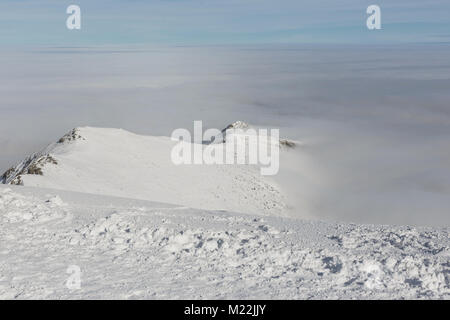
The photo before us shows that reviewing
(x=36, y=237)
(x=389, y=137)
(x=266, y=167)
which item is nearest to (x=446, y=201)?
(x=266, y=167)

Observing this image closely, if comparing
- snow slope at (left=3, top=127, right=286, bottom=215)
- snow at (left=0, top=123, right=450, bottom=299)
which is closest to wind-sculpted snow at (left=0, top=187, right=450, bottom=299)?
snow at (left=0, top=123, right=450, bottom=299)

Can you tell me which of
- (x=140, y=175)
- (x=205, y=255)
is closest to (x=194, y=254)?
(x=205, y=255)

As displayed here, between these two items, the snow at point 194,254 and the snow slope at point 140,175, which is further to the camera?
the snow slope at point 140,175

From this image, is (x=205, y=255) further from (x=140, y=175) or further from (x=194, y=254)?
(x=140, y=175)

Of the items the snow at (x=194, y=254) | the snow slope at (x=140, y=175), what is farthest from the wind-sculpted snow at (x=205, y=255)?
the snow slope at (x=140, y=175)

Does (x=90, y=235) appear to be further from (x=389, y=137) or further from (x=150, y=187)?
(x=389, y=137)

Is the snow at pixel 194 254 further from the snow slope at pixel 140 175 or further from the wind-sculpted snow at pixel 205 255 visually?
the snow slope at pixel 140 175
